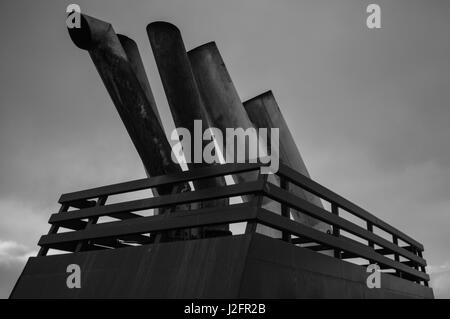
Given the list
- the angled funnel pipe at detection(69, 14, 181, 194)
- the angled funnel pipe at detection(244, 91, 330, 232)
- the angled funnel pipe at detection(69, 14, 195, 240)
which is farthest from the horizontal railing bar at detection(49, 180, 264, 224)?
the angled funnel pipe at detection(244, 91, 330, 232)

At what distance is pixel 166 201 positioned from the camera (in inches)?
258

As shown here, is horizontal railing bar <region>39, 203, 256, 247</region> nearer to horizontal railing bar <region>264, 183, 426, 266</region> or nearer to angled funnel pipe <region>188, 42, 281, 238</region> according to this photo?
horizontal railing bar <region>264, 183, 426, 266</region>

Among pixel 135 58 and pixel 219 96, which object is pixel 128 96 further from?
pixel 219 96

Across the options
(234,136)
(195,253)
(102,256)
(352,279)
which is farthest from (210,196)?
(234,136)

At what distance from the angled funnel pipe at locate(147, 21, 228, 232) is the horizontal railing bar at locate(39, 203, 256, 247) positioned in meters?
1.81

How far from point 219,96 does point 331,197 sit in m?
4.24

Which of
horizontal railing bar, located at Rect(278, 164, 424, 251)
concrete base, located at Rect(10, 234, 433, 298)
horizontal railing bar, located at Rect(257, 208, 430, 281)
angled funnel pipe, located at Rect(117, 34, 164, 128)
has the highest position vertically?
angled funnel pipe, located at Rect(117, 34, 164, 128)

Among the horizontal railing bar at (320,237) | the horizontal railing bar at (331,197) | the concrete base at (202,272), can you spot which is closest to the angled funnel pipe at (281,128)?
the horizontal railing bar at (331,197)

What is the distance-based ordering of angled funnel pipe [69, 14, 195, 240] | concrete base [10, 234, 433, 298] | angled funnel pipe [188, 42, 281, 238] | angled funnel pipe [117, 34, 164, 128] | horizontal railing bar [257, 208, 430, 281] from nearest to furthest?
concrete base [10, 234, 433, 298]
horizontal railing bar [257, 208, 430, 281]
angled funnel pipe [69, 14, 195, 240]
angled funnel pipe [117, 34, 164, 128]
angled funnel pipe [188, 42, 281, 238]

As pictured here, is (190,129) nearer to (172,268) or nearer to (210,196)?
(210,196)

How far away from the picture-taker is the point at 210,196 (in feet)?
19.9

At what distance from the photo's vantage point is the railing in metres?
5.71

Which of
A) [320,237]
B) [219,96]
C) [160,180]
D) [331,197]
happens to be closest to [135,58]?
[219,96]

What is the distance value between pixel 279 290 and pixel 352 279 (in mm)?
2494
